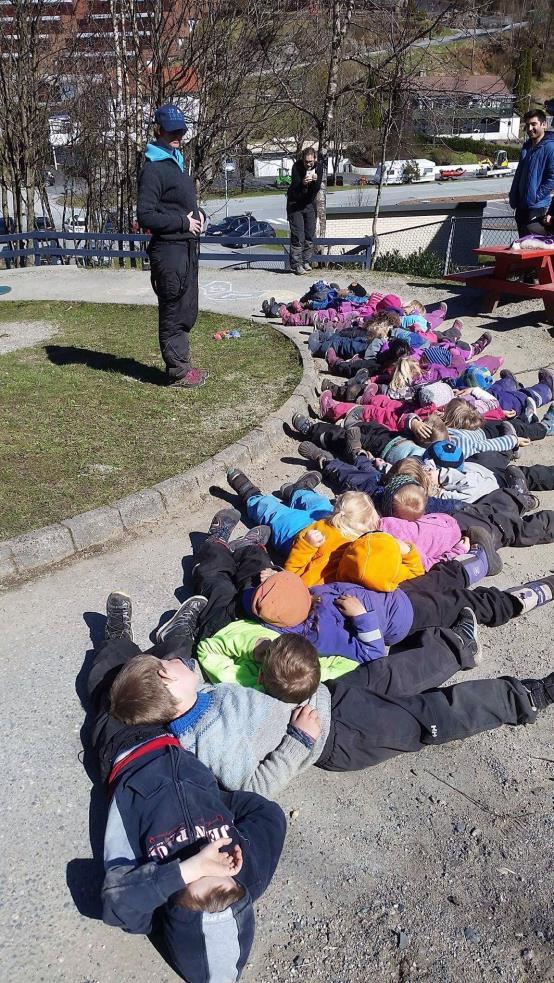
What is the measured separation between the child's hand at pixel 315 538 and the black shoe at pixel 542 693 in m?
1.33

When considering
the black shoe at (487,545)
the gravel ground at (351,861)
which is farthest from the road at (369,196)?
the gravel ground at (351,861)

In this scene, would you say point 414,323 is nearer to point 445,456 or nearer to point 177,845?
point 445,456

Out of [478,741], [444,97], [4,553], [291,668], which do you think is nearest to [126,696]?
[291,668]

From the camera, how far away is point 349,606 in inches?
144

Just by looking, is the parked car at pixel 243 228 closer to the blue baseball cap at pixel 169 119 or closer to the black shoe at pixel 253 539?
the blue baseball cap at pixel 169 119

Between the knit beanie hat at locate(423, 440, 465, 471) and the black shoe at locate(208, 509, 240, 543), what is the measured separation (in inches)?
56.2

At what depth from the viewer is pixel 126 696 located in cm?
297

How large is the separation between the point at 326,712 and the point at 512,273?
8740 millimetres

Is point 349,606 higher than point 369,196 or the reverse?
higher

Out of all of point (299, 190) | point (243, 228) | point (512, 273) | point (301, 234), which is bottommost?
point (243, 228)

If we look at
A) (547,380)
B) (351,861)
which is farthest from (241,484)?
(547,380)

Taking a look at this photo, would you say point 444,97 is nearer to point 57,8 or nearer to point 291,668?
point 57,8

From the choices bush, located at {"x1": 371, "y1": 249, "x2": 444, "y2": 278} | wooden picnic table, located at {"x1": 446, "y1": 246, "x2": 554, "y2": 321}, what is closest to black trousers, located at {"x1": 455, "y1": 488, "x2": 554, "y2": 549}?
wooden picnic table, located at {"x1": 446, "y1": 246, "x2": 554, "y2": 321}

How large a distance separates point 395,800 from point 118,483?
10.4 ft
